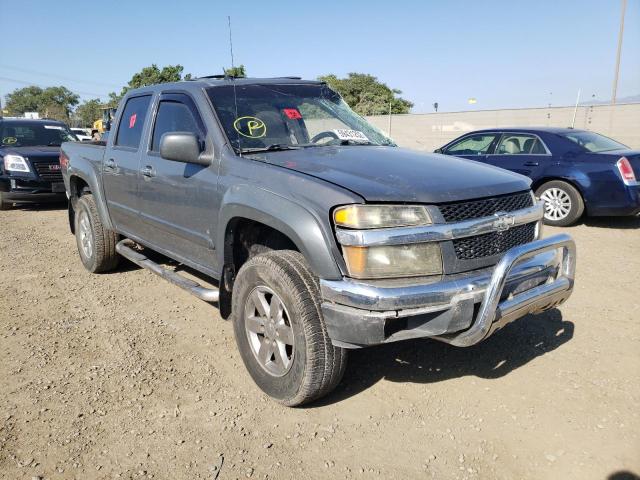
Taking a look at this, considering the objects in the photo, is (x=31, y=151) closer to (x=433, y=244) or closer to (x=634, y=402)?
(x=433, y=244)

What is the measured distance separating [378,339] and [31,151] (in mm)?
9747

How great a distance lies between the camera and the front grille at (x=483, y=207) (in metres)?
2.57

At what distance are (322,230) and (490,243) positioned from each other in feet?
3.10

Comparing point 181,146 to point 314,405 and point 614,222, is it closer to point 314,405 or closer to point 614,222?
point 314,405

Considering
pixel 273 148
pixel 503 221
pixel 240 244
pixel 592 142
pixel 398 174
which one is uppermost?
pixel 273 148

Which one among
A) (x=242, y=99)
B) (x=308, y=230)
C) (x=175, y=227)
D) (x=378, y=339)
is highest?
(x=242, y=99)

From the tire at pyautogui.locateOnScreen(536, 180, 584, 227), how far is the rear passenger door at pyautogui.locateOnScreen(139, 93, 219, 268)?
5898 millimetres

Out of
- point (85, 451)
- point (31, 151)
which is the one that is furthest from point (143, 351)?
point (31, 151)

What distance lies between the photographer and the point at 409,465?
2441 mm

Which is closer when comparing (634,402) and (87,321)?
(634,402)

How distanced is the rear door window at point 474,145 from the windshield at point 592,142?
125 centimetres

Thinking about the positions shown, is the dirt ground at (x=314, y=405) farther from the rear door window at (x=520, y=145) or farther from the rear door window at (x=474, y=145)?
the rear door window at (x=474, y=145)

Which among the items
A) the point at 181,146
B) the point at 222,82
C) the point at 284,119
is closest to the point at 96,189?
the point at 222,82

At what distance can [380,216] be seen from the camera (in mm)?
2447
